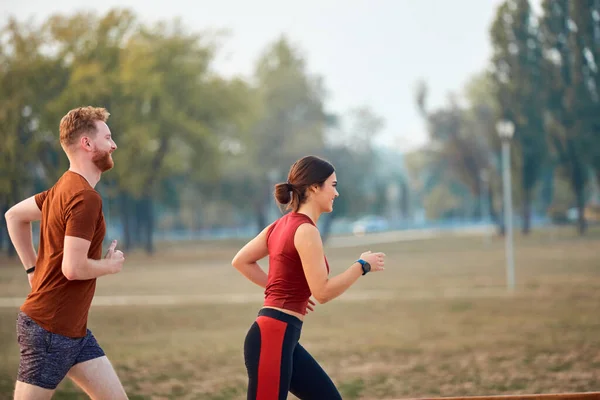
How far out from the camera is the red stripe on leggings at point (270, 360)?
161 inches

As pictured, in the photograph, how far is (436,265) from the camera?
3456 cm

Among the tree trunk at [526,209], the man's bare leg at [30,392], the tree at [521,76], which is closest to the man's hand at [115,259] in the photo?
the man's bare leg at [30,392]

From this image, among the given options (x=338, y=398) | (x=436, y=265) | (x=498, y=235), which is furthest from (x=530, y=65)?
(x=338, y=398)

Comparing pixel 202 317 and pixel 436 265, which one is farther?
pixel 436 265

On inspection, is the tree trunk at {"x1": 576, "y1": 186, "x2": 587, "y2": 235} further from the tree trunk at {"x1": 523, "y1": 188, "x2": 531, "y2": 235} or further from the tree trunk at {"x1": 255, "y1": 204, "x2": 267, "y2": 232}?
the tree trunk at {"x1": 255, "y1": 204, "x2": 267, "y2": 232}

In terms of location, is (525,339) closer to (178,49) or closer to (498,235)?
(178,49)

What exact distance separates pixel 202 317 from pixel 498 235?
53273 millimetres

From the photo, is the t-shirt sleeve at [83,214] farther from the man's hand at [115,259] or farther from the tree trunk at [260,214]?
the tree trunk at [260,214]

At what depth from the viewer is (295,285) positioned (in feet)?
13.6

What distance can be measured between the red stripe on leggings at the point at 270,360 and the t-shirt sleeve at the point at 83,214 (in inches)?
35.8

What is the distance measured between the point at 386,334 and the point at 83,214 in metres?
11.6

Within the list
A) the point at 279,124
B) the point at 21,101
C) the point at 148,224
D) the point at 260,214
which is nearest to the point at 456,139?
the point at 279,124

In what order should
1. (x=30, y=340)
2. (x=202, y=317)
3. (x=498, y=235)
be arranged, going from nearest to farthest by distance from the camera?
(x=30, y=340) → (x=202, y=317) → (x=498, y=235)

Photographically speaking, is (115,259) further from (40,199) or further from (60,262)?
(40,199)
